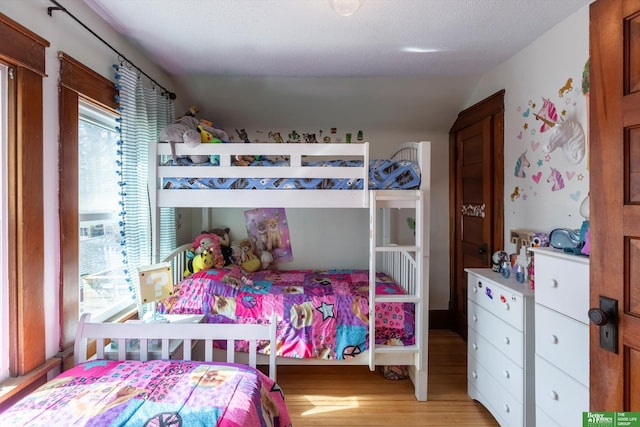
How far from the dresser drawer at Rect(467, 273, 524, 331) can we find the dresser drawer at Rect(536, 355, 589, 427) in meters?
0.23

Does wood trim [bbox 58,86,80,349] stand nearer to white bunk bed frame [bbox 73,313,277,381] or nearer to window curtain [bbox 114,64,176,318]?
white bunk bed frame [bbox 73,313,277,381]

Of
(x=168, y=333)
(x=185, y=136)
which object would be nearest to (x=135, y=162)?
(x=185, y=136)

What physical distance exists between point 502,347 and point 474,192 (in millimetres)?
1551

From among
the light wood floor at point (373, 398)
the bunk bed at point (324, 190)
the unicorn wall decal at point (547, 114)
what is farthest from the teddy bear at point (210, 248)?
the unicorn wall decal at point (547, 114)

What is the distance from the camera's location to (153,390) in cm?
126

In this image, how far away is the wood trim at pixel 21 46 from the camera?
4.19ft

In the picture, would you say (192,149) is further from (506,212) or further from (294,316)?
(506,212)

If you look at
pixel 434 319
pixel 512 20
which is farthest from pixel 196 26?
pixel 434 319

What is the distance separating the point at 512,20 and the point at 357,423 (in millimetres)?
2645

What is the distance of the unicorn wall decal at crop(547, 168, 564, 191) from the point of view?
2014 millimetres

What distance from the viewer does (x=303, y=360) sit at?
2250mm

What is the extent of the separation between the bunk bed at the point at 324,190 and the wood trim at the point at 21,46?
33.3 inches

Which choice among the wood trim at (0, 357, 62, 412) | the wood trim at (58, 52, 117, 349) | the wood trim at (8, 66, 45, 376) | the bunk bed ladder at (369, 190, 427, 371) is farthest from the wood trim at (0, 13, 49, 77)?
the bunk bed ladder at (369, 190, 427, 371)

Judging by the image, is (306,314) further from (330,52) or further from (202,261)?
(330,52)
